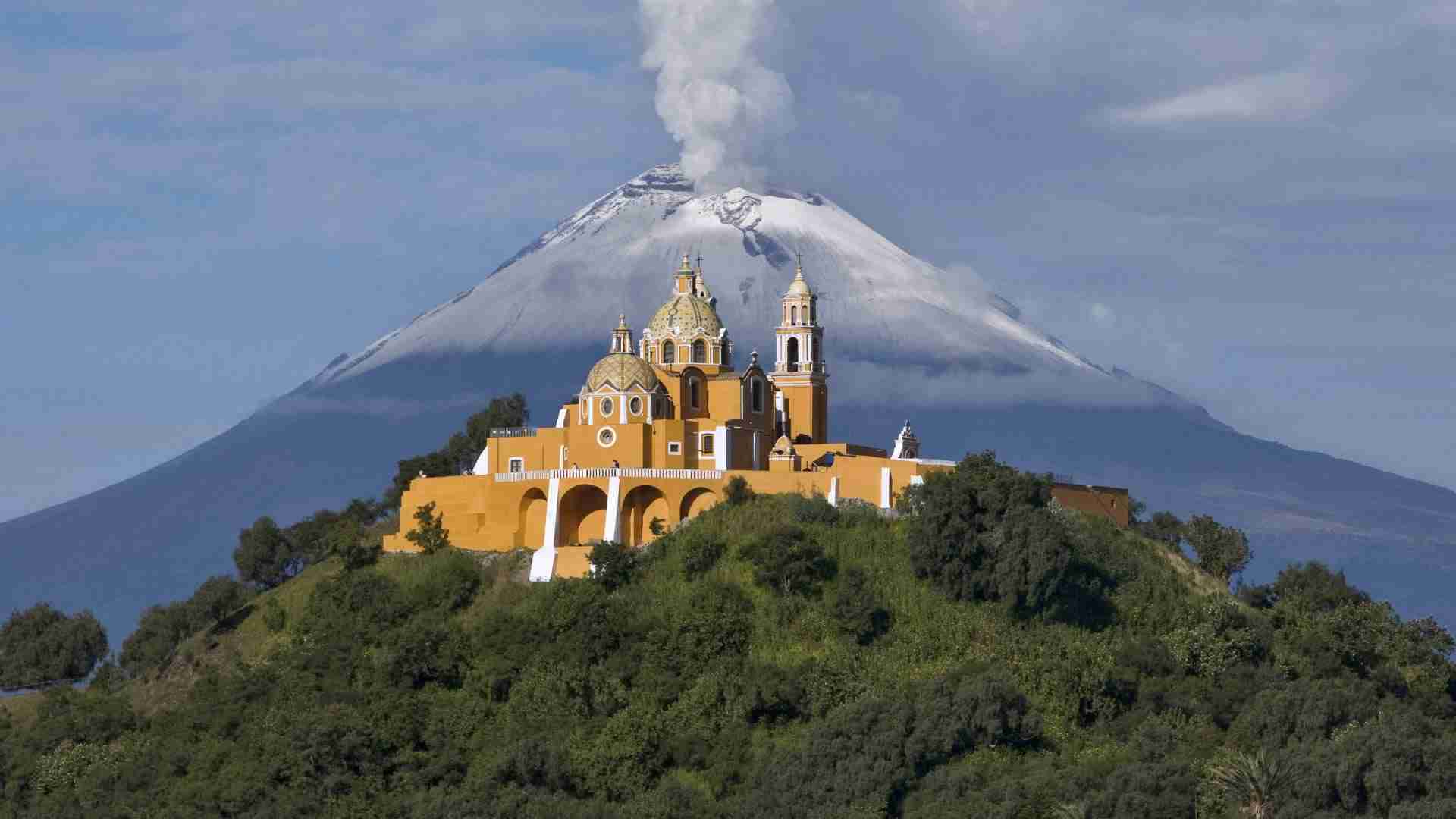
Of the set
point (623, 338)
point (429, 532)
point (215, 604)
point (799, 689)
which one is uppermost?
point (623, 338)

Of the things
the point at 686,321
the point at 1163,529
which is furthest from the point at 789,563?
the point at 1163,529

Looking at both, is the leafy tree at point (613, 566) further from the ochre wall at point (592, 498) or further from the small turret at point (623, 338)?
the small turret at point (623, 338)

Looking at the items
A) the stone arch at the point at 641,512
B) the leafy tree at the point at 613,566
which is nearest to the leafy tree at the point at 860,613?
the leafy tree at the point at 613,566

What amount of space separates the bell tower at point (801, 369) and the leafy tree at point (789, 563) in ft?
35.1

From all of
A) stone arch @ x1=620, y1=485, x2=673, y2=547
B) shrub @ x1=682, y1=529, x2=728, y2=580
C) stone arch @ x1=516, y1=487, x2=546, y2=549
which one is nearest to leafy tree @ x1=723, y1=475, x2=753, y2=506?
shrub @ x1=682, y1=529, x2=728, y2=580

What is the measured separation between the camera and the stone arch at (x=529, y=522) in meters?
73.9

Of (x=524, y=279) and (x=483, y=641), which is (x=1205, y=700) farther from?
Answer: (x=524, y=279)

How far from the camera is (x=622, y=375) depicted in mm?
73312

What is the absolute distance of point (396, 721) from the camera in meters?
66.5

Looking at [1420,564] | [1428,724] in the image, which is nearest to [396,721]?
[1428,724]

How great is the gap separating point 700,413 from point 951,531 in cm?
1103

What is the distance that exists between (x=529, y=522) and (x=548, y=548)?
226 centimetres

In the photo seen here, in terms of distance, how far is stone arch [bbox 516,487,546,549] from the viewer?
242 ft

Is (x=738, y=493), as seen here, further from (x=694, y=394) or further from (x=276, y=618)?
(x=276, y=618)
